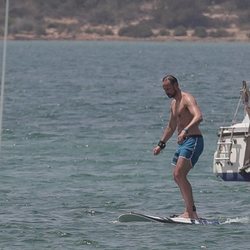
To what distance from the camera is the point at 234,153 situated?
17.2 m

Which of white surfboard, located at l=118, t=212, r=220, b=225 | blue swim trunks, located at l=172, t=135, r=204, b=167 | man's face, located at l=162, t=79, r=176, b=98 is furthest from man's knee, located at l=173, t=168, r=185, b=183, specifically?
man's face, located at l=162, t=79, r=176, b=98

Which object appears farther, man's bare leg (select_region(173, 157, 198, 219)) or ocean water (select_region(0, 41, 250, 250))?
man's bare leg (select_region(173, 157, 198, 219))

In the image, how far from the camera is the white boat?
1712 cm

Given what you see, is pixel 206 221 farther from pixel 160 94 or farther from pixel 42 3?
pixel 42 3

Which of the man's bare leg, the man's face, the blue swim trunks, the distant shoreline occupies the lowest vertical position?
the distant shoreline

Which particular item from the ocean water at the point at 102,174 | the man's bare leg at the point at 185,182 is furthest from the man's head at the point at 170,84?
the ocean water at the point at 102,174

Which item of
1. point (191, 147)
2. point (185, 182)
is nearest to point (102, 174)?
point (185, 182)

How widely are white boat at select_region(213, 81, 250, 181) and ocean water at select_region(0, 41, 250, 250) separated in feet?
1.27

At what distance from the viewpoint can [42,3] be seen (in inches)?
4678

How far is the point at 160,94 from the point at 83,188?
25.9 meters

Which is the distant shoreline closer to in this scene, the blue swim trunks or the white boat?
the white boat

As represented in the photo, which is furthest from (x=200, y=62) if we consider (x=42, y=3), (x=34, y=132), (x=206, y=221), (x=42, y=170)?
(x=206, y=221)

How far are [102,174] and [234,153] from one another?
3621mm

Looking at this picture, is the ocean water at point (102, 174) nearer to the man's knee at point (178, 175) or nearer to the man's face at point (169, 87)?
the man's knee at point (178, 175)
